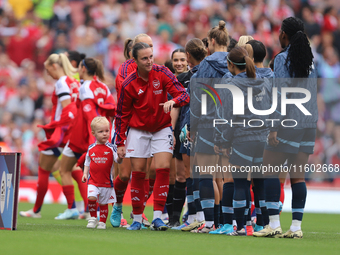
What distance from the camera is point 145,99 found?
227 inches

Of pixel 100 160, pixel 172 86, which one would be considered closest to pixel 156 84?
pixel 172 86

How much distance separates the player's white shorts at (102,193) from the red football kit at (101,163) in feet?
0.15

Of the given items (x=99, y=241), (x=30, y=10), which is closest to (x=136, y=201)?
(x=99, y=241)

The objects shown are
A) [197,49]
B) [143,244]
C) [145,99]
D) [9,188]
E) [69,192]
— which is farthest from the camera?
[69,192]

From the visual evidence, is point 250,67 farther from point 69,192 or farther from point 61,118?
point 69,192

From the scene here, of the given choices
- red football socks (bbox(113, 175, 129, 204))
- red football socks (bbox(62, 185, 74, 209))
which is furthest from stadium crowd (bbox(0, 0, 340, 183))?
red football socks (bbox(113, 175, 129, 204))

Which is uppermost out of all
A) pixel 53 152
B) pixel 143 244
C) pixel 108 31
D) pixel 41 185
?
pixel 108 31

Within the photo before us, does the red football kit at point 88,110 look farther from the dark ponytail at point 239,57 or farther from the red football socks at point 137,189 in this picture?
the dark ponytail at point 239,57

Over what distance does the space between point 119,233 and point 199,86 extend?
1.84 meters

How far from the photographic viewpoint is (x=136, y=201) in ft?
19.3

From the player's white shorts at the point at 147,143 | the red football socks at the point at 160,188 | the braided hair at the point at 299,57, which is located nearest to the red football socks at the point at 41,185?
the player's white shorts at the point at 147,143

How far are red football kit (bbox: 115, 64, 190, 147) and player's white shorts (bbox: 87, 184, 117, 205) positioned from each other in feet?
1.98

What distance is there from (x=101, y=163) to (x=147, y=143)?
63 cm

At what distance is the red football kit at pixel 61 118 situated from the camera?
7.88 meters
